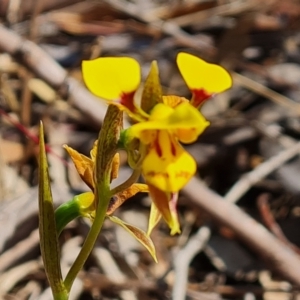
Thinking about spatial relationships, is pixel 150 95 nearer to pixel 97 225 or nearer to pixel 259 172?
pixel 97 225

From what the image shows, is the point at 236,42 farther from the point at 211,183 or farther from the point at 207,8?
the point at 211,183

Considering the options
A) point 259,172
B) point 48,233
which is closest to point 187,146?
point 259,172

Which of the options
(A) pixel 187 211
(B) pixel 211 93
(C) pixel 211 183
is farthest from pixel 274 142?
(B) pixel 211 93

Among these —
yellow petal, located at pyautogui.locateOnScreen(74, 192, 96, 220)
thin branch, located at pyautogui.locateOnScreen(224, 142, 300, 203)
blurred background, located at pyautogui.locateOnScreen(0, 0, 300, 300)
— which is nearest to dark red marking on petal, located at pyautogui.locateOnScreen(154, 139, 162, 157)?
yellow petal, located at pyautogui.locateOnScreen(74, 192, 96, 220)

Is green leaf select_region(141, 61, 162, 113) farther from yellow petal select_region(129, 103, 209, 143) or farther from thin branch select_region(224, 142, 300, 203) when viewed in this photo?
thin branch select_region(224, 142, 300, 203)

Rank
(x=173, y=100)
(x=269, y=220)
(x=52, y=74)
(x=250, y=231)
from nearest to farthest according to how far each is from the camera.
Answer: (x=173, y=100), (x=250, y=231), (x=269, y=220), (x=52, y=74)

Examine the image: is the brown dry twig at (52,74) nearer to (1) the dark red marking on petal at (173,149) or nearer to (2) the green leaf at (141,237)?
(2) the green leaf at (141,237)
